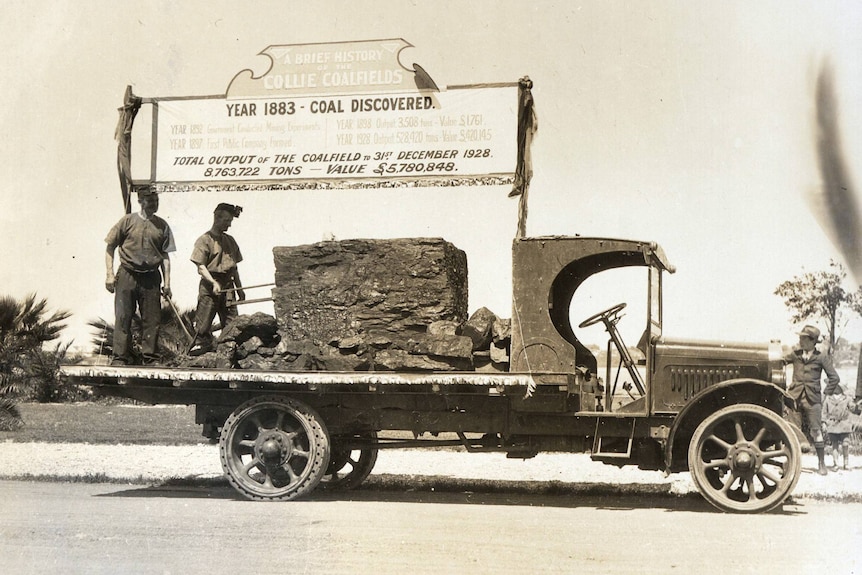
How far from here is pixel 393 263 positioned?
9672mm

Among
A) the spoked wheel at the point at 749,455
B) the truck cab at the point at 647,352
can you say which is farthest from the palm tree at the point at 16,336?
the spoked wheel at the point at 749,455

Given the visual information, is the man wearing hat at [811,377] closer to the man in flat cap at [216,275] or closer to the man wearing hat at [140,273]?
the man in flat cap at [216,275]

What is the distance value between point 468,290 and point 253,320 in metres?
2.38

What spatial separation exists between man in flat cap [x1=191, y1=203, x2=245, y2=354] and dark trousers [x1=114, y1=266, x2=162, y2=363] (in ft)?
1.43

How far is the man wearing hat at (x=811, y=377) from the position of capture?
1190 cm

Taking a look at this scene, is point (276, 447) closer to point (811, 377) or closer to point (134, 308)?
point (134, 308)

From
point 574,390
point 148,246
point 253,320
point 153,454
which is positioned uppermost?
point 148,246

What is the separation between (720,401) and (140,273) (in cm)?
592

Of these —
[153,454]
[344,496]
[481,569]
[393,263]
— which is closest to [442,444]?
[344,496]

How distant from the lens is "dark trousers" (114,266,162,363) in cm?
1014

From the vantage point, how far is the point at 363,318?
9703 mm

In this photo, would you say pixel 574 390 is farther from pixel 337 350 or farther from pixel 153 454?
pixel 153 454

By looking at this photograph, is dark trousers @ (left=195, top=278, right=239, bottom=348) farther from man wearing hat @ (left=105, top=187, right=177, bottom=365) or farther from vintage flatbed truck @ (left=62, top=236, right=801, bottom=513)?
vintage flatbed truck @ (left=62, top=236, right=801, bottom=513)

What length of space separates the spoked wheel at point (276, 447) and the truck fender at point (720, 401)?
3.27m
